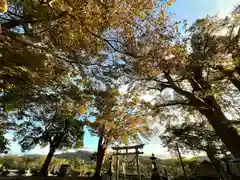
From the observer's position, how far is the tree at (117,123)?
877cm

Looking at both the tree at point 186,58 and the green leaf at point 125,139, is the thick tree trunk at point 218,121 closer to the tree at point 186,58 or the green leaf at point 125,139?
the tree at point 186,58

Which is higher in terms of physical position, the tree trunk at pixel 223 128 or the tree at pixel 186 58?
the tree at pixel 186 58

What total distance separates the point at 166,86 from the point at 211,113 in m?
2.25

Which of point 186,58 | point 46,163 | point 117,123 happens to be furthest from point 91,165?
point 186,58

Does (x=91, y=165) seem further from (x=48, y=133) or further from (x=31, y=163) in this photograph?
(x=31, y=163)

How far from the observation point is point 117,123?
10016 mm

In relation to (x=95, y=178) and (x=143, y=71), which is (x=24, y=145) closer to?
(x=95, y=178)

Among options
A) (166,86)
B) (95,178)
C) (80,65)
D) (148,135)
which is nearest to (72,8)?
(80,65)

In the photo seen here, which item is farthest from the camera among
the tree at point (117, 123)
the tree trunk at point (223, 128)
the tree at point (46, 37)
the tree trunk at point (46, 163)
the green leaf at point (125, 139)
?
the tree trunk at point (46, 163)

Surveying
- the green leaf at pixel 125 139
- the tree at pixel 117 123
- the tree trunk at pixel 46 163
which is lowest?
the tree trunk at pixel 46 163

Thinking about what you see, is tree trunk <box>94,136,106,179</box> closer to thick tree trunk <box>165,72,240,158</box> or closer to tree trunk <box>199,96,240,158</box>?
thick tree trunk <box>165,72,240,158</box>

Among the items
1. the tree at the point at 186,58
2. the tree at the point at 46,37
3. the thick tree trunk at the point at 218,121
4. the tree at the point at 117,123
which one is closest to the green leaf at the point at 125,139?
the tree at the point at 117,123

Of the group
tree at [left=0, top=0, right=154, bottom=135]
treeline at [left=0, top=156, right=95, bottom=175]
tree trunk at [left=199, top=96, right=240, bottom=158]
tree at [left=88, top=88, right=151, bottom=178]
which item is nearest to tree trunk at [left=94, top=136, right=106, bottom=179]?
tree at [left=88, top=88, right=151, bottom=178]

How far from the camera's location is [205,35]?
6.76 meters
